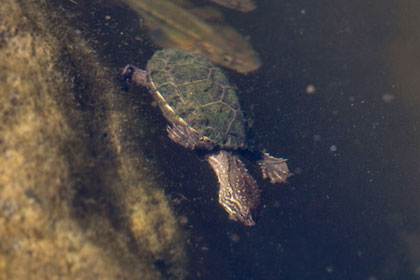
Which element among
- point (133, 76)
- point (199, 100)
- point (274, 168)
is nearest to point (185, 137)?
point (199, 100)

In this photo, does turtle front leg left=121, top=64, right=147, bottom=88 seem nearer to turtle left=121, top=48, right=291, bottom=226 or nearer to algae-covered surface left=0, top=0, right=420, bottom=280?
turtle left=121, top=48, right=291, bottom=226

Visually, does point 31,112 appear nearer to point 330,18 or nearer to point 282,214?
point 282,214

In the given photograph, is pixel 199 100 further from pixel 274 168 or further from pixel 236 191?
pixel 274 168

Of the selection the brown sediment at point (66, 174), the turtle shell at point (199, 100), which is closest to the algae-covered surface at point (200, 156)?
the brown sediment at point (66, 174)

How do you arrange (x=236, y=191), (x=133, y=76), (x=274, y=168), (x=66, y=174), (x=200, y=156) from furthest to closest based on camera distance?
1. (x=274, y=168)
2. (x=200, y=156)
3. (x=133, y=76)
4. (x=236, y=191)
5. (x=66, y=174)

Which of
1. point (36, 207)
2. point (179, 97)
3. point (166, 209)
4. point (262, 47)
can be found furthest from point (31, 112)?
point (262, 47)

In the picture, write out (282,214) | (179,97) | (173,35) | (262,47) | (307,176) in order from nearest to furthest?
(179,97) → (282,214) → (307,176) → (173,35) → (262,47)

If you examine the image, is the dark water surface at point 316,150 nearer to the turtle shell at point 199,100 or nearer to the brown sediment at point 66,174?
the turtle shell at point 199,100
